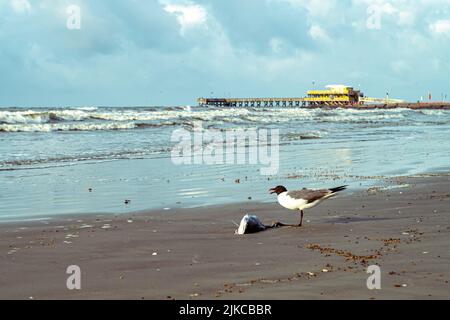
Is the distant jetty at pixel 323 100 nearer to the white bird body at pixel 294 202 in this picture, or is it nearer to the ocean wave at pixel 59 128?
the ocean wave at pixel 59 128

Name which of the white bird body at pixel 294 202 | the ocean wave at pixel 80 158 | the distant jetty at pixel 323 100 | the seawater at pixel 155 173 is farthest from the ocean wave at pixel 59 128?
the distant jetty at pixel 323 100

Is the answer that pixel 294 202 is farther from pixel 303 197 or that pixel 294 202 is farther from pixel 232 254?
pixel 232 254

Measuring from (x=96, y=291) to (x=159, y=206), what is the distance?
4946mm

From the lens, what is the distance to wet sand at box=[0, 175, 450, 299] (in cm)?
497

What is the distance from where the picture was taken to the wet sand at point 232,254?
196 inches

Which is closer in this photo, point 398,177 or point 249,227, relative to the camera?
point 249,227

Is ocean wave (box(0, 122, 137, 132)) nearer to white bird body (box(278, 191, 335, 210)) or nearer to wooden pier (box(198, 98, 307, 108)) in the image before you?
white bird body (box(278, 191, 335, 210))

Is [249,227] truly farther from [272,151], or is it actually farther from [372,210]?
[272,151]

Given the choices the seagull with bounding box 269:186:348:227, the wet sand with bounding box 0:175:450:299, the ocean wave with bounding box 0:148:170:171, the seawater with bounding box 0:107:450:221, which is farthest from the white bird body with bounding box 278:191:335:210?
the ocean wave with bounding box 0:148:170:171

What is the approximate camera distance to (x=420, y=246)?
6.35 m

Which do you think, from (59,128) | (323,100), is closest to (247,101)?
(323,100)

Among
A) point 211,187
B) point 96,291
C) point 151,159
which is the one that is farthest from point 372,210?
point 151,159

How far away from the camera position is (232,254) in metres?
6.38
